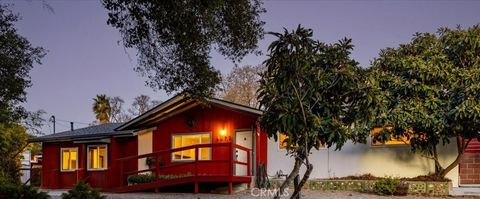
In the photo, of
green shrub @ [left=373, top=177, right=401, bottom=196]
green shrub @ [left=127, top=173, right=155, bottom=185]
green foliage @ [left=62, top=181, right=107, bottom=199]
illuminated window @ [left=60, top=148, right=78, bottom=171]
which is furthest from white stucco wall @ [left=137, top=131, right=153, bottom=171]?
green foliage @ [left=62, top=181, right=107, bottom=199]

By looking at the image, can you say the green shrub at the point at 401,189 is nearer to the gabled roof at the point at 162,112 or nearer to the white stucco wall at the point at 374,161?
the white stucco wall at the point at 374,161

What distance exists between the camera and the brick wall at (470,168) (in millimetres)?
16328

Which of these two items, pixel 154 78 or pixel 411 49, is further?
pixel 411 49

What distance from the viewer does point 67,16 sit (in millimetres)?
13148

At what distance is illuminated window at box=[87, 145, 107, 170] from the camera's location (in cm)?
2222

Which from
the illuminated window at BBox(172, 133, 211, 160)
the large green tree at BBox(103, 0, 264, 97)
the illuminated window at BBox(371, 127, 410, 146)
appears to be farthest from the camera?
the illuminated window at BBox(172, 133, 211, 160)

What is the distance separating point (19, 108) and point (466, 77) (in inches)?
460

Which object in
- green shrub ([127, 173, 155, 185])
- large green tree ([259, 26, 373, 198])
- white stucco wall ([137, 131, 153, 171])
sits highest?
large green tree ([259, 26, 373, 198])

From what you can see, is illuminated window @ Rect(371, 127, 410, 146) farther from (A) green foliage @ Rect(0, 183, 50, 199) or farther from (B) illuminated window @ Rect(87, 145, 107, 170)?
(B) illuminated window @ Rect(87, 145, 107, 170)

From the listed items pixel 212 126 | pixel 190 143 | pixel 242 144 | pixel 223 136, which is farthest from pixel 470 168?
pixel 190 143

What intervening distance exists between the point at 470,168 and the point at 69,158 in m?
15.9

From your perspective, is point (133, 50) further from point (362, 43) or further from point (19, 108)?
point (362, 43)

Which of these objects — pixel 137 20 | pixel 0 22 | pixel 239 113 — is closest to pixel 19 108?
pixel 0 22

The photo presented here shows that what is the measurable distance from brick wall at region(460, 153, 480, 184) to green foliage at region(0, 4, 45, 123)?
12606 millimetres
